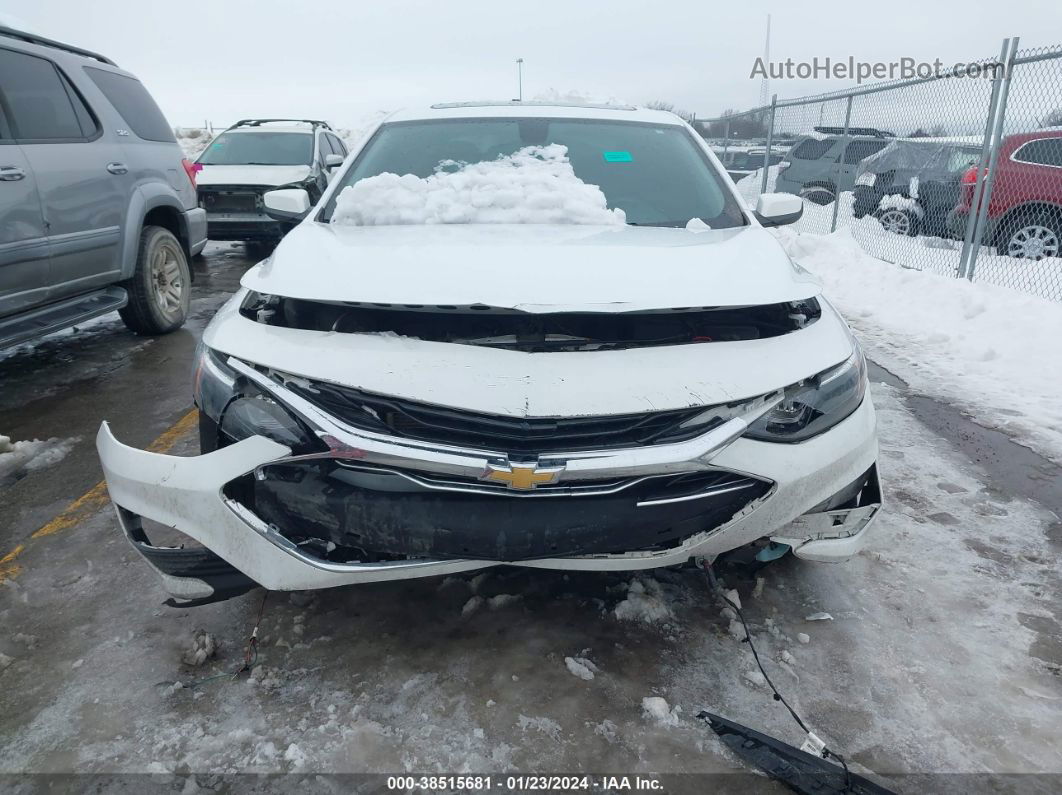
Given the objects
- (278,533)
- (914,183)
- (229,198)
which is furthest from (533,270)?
(914,183)

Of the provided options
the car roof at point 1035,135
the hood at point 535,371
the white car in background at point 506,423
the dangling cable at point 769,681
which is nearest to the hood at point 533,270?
the white car in background at point 506,423

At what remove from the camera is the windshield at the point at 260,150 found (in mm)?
9297

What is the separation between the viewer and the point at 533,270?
84.8 inches

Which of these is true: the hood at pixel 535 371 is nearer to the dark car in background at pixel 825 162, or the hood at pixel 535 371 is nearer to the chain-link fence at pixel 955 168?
the chain-link fence at pixel 955 168

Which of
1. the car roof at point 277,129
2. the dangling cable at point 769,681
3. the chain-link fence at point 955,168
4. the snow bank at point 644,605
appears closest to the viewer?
the dangling cable at point 769,681

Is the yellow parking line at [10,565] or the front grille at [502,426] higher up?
the front grille at [502,426]

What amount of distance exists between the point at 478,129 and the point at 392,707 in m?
2.68

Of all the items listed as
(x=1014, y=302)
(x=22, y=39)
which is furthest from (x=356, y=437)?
(x=1014, y=302)

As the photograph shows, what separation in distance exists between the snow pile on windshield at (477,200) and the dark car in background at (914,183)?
6274mm

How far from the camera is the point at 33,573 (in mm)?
2582

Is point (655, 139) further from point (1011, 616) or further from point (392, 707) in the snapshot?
point (392, 707)

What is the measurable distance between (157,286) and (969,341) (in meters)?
6.21

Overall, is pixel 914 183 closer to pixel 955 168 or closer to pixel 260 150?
pixel 955 168

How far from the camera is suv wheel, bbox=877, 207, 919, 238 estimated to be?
9391 millimetres
